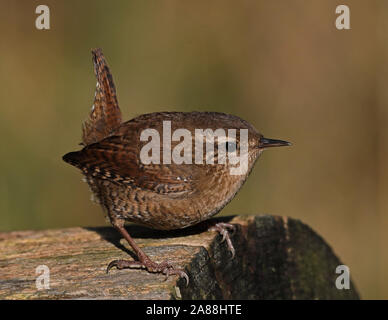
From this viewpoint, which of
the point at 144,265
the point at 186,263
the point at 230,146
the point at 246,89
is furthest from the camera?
the point at 246,89

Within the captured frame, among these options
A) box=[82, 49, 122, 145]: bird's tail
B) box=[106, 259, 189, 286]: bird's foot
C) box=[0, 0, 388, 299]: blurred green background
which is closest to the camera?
box=[106, 259, 189, 286]: bird's foot

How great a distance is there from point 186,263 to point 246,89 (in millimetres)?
2597

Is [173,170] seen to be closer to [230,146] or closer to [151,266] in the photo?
[230,146]

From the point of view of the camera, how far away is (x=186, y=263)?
3.10 meters

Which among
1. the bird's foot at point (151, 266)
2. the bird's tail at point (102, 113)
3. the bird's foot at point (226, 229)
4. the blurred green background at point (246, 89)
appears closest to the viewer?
the bird's foot at point (151, 266)

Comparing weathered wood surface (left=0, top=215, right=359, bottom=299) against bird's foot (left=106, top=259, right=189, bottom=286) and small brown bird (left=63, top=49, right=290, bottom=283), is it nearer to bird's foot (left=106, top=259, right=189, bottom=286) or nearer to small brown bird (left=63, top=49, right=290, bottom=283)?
bird's foot (left=106, top=259, right=189, bottom=286)

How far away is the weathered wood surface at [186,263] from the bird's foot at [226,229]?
37mm

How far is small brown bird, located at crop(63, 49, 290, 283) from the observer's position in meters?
3.56

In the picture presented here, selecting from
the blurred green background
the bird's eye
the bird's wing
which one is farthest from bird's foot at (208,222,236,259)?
the blurred green background

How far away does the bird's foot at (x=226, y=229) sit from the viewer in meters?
3.53

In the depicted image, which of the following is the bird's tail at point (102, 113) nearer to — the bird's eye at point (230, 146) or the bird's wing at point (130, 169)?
the bird's wing at point (130, 169)

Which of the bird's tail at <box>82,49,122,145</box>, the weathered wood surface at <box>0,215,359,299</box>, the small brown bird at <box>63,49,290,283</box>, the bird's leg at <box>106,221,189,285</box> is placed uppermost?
the bird's tail at <box>82,49,122,145</box>

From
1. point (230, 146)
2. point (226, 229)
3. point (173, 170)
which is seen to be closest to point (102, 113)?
point (173, 170)

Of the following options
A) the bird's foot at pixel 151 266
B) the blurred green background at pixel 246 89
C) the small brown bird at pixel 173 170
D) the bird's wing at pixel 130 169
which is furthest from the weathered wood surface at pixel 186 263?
the blurred green background at pixel 246 89
